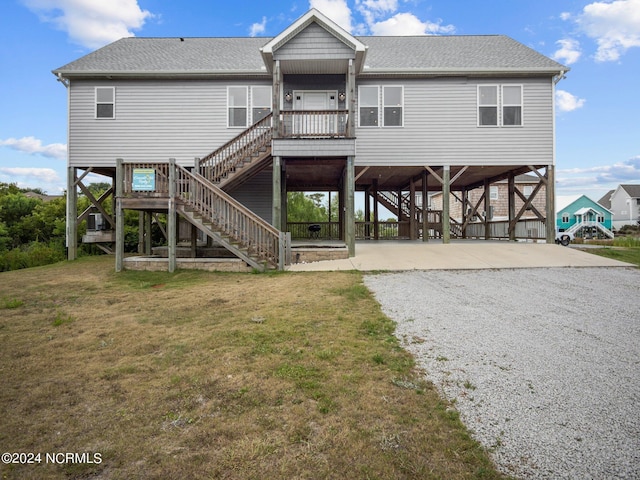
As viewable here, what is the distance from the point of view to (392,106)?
14461mm

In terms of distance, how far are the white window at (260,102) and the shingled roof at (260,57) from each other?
70 cm

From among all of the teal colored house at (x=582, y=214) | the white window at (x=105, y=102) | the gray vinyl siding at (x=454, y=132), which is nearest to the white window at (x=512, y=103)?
the gray vinyl siding at (x=454, y=132)

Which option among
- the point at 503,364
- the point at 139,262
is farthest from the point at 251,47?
the point at 503,364

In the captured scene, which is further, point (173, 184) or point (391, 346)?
point (173, 184)

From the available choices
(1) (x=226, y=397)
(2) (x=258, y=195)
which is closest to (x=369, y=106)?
(2) (x=258, y=195)

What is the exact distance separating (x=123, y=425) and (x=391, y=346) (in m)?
2.93

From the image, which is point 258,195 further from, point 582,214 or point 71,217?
point 582,214

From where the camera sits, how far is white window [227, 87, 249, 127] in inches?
572

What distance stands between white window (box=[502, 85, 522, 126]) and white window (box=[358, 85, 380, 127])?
5.22 metres

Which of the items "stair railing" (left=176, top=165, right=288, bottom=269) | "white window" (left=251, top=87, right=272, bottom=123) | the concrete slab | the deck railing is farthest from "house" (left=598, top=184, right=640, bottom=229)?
"stair railing" (left=176, top=165, right=288, bottom=269)

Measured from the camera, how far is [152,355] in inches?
168

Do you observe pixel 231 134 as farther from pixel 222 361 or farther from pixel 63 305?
pixel 222 361

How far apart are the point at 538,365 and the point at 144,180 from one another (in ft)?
35.2

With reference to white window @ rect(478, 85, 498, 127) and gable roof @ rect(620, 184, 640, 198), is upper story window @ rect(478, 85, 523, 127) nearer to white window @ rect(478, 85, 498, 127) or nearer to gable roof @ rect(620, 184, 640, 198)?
white window @ rect(478, 85, 498, 127)
